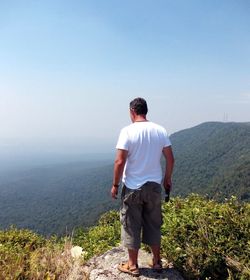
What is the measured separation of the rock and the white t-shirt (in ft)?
4.46

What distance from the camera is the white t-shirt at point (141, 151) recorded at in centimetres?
611

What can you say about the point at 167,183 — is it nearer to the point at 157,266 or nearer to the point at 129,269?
the point at 157,266

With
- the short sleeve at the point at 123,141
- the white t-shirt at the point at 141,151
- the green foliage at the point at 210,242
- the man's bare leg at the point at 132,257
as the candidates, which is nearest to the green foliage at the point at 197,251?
the green foliage at the point at 210,242

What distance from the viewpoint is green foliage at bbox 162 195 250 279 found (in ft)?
→ 19.6

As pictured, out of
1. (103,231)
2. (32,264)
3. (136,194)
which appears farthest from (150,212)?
(103,231)

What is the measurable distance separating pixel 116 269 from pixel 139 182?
1.46m

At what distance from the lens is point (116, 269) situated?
6305 mm

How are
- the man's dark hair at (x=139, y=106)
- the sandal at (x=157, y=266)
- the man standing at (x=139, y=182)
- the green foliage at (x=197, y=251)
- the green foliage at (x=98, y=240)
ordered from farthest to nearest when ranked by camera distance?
the green foliage at (x=98, y=240), the man's dark hair at (x=139, y=106), the sandal at (x=157, y=266), the man standing at (x=139, y=182), the green foliage at (x=197, y=251)

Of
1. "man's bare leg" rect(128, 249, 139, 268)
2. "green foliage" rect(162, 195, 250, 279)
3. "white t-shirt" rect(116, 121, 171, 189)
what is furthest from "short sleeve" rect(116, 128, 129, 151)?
"green foliage" rect(162, 195, 250, 279)

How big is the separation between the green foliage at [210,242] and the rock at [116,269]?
0.75 ft

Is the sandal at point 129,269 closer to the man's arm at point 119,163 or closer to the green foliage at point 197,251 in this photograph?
the green foliage at point 197,251

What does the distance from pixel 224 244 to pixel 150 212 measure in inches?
49.0

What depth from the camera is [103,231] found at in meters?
9.64

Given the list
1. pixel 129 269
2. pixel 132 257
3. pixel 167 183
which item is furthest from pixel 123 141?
pixel 129 269
